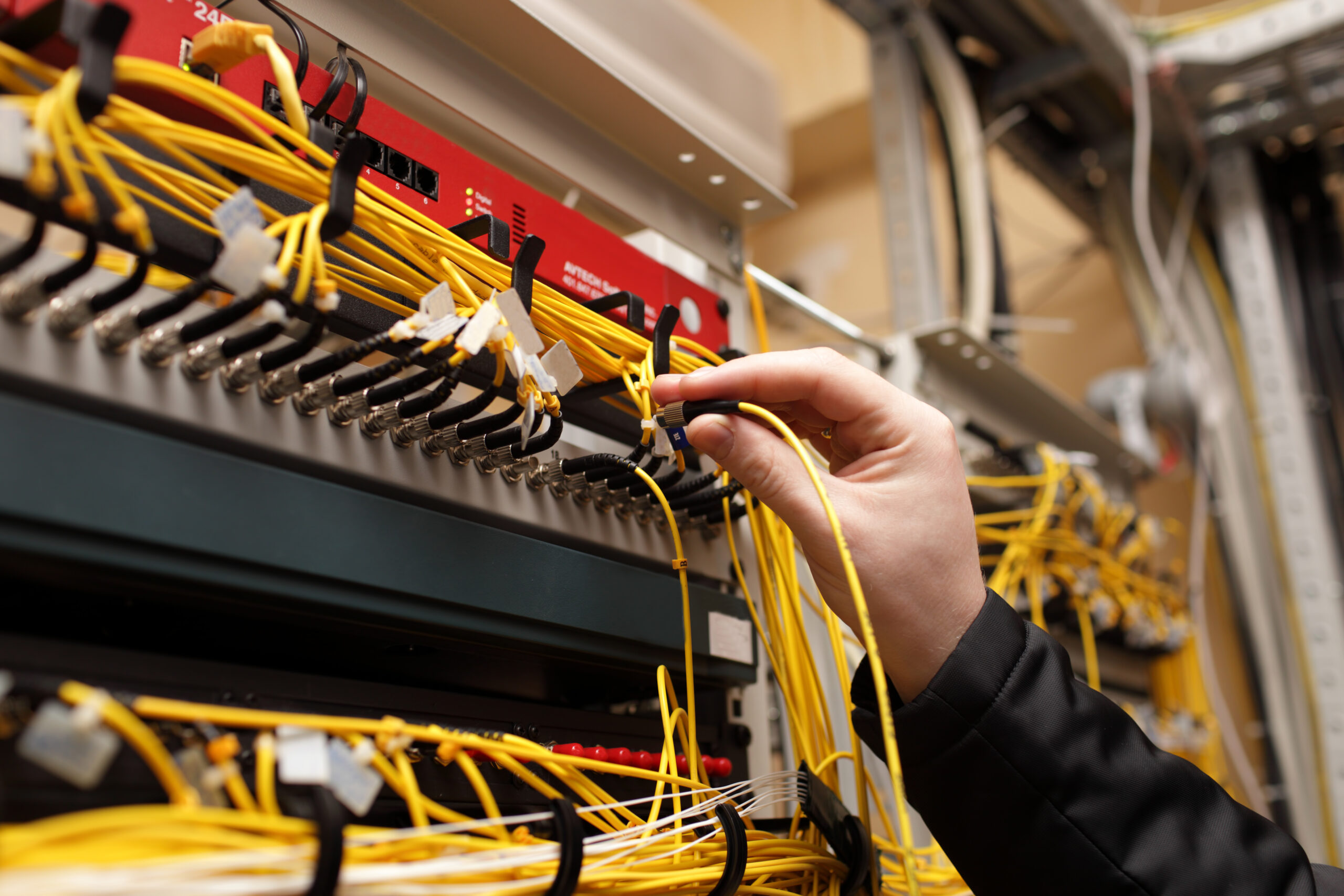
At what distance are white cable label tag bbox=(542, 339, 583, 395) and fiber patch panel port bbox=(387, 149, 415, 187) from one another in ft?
0.58

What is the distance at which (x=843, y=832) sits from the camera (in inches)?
25.9

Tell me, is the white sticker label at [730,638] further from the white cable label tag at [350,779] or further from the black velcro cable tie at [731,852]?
the white cable label tag at [350,779]

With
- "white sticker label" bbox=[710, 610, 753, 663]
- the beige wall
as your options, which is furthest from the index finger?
the beige wall

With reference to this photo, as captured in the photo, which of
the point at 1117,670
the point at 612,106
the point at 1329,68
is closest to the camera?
the point at 612,106

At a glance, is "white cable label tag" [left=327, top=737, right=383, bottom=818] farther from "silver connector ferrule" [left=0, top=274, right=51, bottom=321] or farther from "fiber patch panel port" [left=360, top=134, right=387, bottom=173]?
"fiber patch panel port" [left=360, top=134, right=387, bottom=173]

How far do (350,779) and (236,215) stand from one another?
0.90 feet

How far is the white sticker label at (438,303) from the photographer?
0.51 m

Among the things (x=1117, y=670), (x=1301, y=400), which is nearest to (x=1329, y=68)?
(x=1301, y=400)

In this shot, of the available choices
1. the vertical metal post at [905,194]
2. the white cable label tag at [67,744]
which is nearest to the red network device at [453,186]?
the white cable label tag at [67,744]

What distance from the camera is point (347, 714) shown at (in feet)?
1.78

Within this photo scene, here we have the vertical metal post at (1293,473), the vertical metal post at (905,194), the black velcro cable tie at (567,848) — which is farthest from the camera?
the vertical metal post at (1293,473)

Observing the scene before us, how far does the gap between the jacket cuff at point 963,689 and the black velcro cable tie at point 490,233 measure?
1.34 ft

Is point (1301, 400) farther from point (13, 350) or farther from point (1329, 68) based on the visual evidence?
point (13, 350)

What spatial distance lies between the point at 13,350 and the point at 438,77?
0.45m
